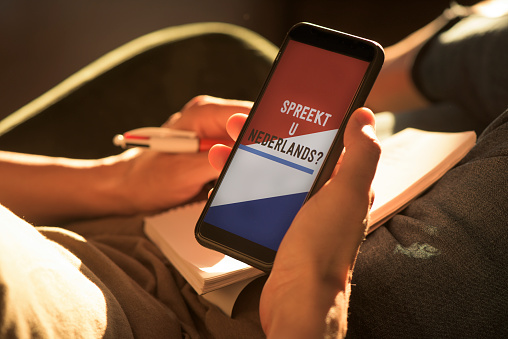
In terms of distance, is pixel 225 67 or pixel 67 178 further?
pixel 225 67

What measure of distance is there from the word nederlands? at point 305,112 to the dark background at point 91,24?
3.93 ft

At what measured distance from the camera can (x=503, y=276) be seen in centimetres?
42

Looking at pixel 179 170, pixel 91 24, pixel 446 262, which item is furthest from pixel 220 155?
pixel 91 24

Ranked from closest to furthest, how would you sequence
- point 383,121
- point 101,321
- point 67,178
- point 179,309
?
point 101,321, point 179,309, point 67,178, point 383,121

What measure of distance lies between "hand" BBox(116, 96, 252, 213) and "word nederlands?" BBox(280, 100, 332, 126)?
7.3 inches

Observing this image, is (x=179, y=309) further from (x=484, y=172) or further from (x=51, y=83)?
(x=51, y=83)

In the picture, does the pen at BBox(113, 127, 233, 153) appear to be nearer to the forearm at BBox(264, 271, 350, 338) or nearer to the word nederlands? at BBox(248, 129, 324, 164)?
the word nederlands? at BBox(248, 129, 324, 164)

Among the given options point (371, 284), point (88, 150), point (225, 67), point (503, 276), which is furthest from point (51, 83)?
point (503, 276)

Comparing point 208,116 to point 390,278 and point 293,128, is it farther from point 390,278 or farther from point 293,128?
point 390,278

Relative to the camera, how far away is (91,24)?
1.52 m

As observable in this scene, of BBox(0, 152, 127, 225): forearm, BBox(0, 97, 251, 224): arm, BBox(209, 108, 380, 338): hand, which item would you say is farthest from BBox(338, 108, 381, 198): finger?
BBox(0, 152, 127, 225): forearm

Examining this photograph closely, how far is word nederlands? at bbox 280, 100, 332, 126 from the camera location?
19.1 inches

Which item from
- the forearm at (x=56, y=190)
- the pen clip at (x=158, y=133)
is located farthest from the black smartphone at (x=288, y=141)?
the forearm at (x=56, y=190)

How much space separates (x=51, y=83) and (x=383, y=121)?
1283 millimetres
